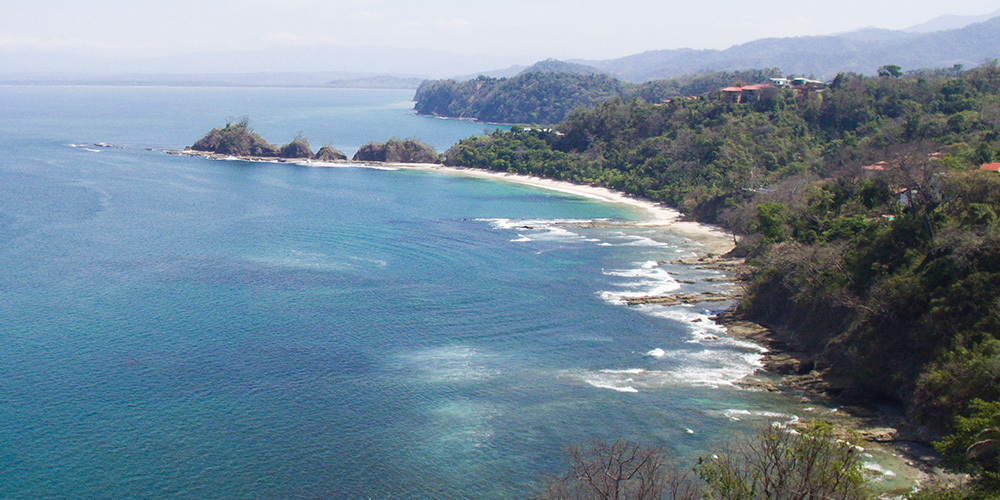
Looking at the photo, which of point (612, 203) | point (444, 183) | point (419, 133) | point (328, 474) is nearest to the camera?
point (328, 474)

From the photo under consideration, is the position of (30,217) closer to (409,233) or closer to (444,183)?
(409,233)

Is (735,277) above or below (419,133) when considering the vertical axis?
below

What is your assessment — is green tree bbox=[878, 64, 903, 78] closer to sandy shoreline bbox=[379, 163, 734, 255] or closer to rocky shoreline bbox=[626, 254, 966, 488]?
sandy shoreline bbox=[379, 163, 734, 255]

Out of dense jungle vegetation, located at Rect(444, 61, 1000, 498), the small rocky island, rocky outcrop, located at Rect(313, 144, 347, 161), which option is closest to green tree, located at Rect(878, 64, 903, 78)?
dense jungle vegetation, located at Rect(444, 61, 1000, 498)

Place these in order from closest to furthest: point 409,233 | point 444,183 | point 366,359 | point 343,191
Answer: point 366,359
point 409,233
point 343,191
point 444,183

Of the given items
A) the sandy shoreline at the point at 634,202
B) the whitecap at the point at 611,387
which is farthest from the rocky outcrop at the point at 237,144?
the whitecap at the point at 611,387

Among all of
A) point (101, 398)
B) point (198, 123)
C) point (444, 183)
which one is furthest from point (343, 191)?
point (198, 123)

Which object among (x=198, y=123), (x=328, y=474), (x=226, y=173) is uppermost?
(x=198, y=123)

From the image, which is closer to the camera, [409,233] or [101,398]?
[101,398]
